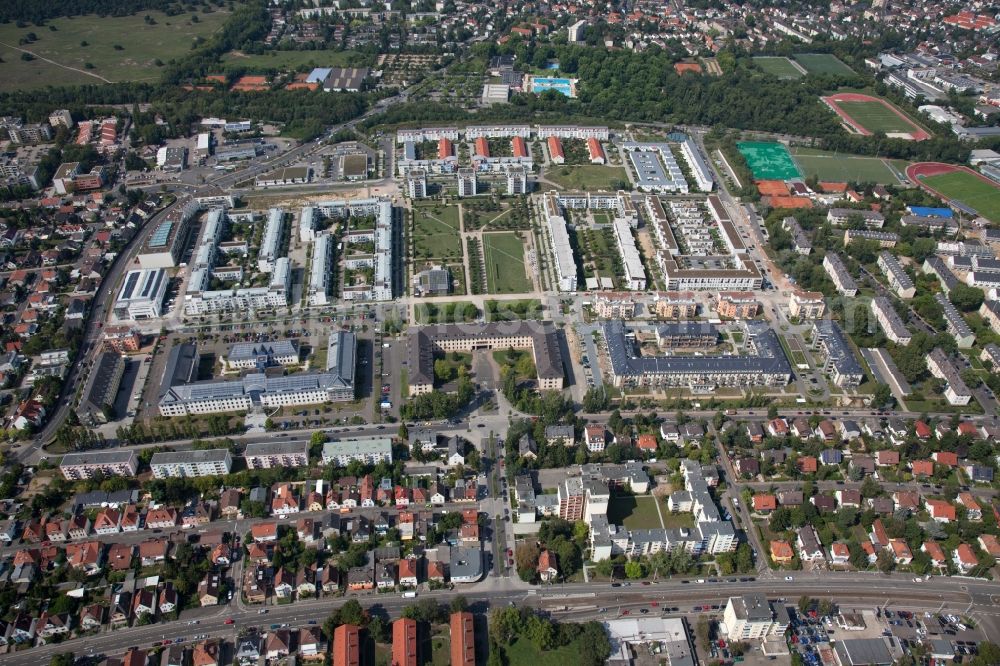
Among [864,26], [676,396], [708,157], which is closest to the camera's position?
[676,396]

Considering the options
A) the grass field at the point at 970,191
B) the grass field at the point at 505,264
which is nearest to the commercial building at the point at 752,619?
the grass field at the point at 505,264

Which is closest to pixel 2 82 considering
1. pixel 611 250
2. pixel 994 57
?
pixel 611 250

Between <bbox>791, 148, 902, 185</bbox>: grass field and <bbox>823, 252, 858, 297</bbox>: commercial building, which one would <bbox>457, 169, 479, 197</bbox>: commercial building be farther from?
<bbox>791, 148, 902, 185</bbox>: grass field

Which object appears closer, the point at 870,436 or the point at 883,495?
the point at 883,495

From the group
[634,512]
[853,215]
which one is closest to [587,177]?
[853,215]

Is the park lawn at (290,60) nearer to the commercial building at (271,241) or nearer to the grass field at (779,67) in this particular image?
the commercial building at (271,241)

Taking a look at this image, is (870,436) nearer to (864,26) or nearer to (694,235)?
(694,235)

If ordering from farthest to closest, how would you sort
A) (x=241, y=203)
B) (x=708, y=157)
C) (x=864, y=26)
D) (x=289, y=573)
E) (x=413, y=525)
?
(x=864, y=26), (x=708, y=157), (x=241, y=203), (x=413, y=525), (x=289, y=573)
